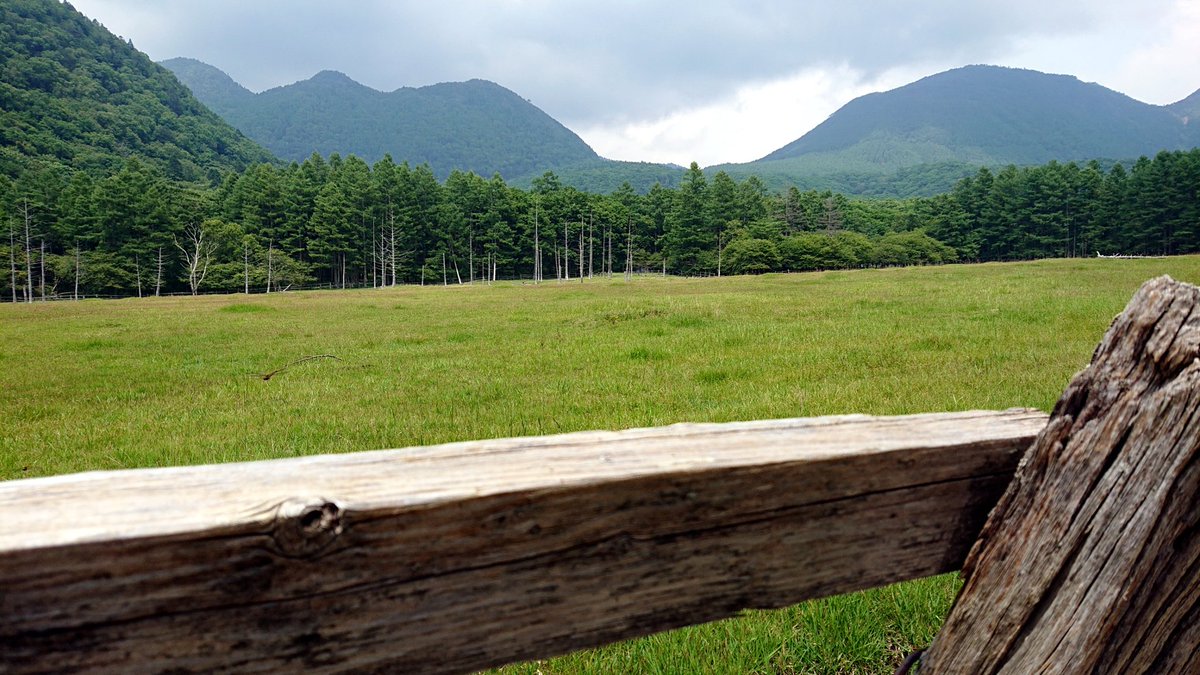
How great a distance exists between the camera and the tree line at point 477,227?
82500 mm

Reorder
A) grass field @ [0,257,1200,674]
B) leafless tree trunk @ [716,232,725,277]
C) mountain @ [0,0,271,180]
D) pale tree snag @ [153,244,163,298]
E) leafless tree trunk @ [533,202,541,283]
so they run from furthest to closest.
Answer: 1. mountain @ [0,0,271,180]
2. leafless tree trunk @ [533,202,541,283]
3. leafless tree trunk @ [716,232,725,277]
4. pale tree snag @ [153,244,163,298]
5. grass field @ [0,257,1200,674]

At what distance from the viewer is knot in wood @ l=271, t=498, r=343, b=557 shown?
1008 mm

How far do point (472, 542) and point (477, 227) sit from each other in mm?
107505

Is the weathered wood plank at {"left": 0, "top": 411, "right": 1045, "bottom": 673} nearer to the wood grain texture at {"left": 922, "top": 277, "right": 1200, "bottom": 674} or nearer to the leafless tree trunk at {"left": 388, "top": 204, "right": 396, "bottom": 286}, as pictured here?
the wood grain texture at {"left": 922, "top": 277, "right": 1200, "bottom": 674}

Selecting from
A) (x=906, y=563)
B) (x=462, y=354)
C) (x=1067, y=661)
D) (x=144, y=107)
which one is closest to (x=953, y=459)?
(x=906, y=563)

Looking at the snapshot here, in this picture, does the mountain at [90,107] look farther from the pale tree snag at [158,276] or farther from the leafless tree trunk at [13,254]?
the pale tree snag at [158,276]

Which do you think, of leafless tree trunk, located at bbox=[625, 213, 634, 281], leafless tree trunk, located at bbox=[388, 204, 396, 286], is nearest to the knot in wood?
leafless tree trunk, located at bbox=[388, 204, 396, 286]

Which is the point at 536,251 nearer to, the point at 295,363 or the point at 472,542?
the point at 295,363

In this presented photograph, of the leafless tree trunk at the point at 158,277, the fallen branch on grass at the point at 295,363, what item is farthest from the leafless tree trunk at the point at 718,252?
the fallen branch on grass at the point at 295,363

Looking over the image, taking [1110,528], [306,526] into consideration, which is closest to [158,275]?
[306,526]

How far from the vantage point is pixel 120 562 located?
0.93 meters

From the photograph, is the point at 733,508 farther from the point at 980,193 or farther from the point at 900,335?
the point at 980,193

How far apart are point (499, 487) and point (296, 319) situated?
28.5 m

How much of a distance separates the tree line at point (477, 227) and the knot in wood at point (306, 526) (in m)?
95.5
